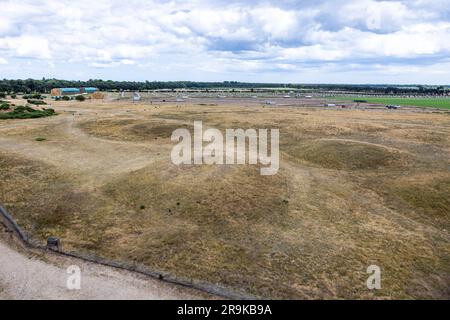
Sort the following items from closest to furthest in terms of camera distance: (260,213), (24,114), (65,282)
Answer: (65,282), (260,213), (24,114)

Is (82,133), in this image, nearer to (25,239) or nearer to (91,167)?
(91,167)

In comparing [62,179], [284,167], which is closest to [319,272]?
[284,167]

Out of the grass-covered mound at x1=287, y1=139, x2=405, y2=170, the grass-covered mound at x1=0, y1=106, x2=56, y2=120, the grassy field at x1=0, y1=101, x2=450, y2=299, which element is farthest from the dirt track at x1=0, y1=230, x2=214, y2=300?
the grass-covered mound at x1=0, y1=106, x2=56, y2=120

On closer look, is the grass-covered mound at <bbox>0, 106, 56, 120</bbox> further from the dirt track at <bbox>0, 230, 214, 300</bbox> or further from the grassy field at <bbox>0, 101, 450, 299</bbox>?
the dirt track at <bbox>0, 230, 214, 300</bbox>

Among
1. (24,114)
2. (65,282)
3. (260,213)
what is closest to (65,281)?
(65,282)

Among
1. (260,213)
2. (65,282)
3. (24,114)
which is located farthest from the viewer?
(24,114)

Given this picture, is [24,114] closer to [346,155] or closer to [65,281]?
[346,155]
